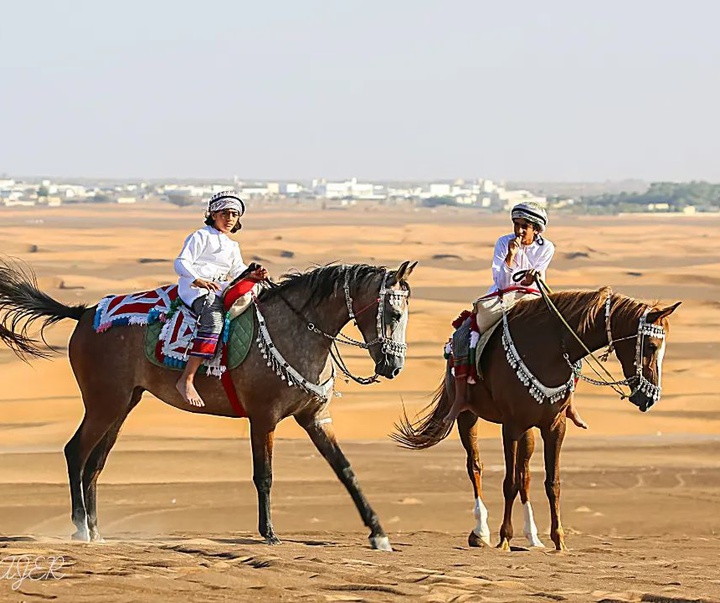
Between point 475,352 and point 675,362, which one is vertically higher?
point 475,352

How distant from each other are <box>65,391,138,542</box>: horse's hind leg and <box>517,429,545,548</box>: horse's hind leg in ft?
10.8

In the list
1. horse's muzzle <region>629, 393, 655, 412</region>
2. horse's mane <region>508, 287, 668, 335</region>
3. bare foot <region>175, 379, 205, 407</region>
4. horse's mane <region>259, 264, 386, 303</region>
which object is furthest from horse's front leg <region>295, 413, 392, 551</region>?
horse's muzzle <region>629, 393, 655, 412</region>

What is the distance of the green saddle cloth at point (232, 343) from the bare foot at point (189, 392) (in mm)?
122

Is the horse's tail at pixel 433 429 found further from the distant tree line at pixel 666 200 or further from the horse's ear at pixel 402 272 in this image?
the distant tree line at pixel 666 200

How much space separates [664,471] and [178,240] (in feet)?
169

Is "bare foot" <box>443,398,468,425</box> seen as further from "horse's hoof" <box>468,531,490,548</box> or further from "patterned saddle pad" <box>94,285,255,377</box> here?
"patterned saddle pad" <box>94,285,255,377</box>

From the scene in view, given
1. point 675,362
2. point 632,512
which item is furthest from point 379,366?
point 675,362

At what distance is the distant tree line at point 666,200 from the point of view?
119562mm

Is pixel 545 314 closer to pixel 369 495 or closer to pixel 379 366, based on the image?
pixel 379 366

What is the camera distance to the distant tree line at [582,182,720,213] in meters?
120

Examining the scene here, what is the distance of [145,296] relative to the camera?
1159 centimetres

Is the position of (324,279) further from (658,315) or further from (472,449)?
(658,315)

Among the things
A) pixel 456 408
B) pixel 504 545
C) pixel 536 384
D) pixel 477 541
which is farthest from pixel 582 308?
pixel 477 541

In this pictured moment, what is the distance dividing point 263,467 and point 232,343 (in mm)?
1004
